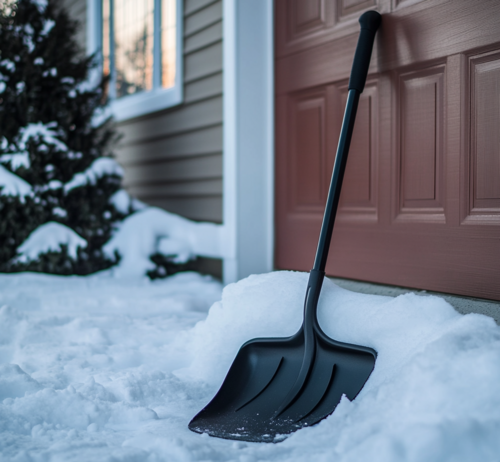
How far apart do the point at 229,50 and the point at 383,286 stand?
1368mm

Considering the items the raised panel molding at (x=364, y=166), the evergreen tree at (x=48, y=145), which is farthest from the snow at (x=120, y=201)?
the raised panel molding at (x=364, y=166)

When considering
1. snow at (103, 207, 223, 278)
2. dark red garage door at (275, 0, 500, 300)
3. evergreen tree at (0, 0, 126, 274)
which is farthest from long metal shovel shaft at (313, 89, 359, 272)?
evergreen tree at (0, 0, 126, 274)

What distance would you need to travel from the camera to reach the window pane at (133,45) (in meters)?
3.36

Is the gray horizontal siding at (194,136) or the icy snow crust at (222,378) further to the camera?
the gray horizontal siding at (194,136)

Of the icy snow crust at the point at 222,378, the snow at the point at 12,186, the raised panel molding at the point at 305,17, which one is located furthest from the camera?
the snow at the point at 12,186

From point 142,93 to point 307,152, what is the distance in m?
1.79

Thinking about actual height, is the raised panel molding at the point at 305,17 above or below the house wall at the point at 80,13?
below

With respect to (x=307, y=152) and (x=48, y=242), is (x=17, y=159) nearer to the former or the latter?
(x=48, y=242)

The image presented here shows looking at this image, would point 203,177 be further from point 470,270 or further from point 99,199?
point 470,270

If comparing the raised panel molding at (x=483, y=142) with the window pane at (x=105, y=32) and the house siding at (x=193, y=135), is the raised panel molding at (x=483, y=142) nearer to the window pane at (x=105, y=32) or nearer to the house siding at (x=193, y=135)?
the house siding at (x=193, y=135)

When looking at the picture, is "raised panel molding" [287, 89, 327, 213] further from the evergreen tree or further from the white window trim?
the evergreen tree

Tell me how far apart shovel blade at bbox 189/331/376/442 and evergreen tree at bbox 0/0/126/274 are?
1.70 meters

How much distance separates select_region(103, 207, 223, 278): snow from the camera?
266cm

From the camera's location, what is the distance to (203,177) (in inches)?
105
